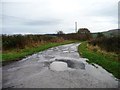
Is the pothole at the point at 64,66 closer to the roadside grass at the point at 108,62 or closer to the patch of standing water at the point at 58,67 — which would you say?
the patch of standing water at the point at 58,67

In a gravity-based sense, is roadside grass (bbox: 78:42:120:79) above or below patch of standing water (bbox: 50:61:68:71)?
below

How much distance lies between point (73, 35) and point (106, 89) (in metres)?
69.6

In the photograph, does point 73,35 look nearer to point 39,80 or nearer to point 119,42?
point 119,42

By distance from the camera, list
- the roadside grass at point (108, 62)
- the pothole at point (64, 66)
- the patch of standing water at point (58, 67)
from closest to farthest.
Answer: the roadside grass at point (108, 62) → the patch of standing water at point (58, 67) → the pothole at point (64, 66)

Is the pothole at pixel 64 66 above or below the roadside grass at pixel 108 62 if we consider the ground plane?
above

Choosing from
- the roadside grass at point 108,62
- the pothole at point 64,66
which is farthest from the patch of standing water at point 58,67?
the roadside grass at point 108,62

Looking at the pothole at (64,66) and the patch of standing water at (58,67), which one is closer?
the patch of standing water at (58,67)

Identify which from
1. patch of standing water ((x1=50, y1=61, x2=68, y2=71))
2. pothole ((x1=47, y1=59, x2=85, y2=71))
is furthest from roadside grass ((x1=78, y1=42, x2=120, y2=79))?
patch of standing water ((x1=50, y1=61, x2=68, y2=71))

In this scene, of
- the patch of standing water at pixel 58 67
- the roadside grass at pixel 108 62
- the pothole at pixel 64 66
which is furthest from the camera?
the pothole at pixel 64 66

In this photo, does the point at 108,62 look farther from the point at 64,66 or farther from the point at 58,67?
the point at 58,67

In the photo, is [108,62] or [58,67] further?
[108,62]

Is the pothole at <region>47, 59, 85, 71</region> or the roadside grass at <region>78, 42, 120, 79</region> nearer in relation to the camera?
the roadside grass at <region>78, 42, 120, 79</region>

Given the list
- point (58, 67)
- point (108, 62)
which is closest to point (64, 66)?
point (58, 67)

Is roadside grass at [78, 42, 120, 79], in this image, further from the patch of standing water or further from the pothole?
the patch of standing water
